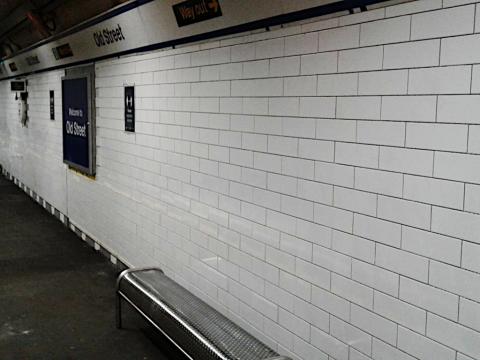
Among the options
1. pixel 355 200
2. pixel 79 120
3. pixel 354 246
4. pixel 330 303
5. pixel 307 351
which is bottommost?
pixel 307 351

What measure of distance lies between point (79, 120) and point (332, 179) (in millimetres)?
5297

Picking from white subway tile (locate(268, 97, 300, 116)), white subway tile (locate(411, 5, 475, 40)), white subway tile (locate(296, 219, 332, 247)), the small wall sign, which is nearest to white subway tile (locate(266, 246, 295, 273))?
white subway tile (locate(296, 219, 332, 247))

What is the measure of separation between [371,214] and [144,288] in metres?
2.22

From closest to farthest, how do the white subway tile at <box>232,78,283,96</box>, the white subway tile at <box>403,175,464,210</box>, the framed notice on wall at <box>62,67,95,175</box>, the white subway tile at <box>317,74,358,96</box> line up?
1. the white subway tile at <box>403,175,464,210</box>
2. the white subway tile at <box>317,74,358,96</box>
3. the white subway tile at <box>232,78,283,96</box>
4. the framed notice on wall at <box>62,67,95,175</box>

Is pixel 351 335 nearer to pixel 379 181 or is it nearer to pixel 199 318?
pixel 379 181

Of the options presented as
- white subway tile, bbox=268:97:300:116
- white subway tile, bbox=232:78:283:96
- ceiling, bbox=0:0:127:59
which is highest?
ceiling, bbox=0:0:127:59

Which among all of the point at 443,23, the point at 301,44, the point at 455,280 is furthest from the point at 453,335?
the point at 301,44

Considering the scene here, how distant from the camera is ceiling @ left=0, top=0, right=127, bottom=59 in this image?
23.7ft

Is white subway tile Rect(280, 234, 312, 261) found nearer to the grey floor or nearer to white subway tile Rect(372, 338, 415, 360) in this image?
white subway tile Rect(372, 338, 415, 360)

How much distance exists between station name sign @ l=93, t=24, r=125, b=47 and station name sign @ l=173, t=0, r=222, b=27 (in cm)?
139

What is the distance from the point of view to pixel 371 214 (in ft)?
9.53

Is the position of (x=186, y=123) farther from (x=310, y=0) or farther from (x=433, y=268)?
(x=433, y=268)

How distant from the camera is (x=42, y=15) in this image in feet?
28.8

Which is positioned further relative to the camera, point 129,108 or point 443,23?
point 129,108
